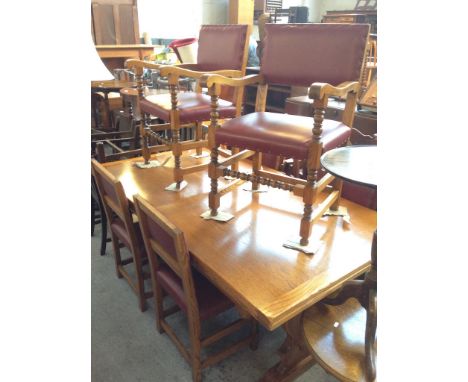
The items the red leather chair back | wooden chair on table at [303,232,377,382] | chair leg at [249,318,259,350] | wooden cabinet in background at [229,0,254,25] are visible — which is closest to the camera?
wooden chair on table at [303,232,377,382]

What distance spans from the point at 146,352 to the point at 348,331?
94 cm

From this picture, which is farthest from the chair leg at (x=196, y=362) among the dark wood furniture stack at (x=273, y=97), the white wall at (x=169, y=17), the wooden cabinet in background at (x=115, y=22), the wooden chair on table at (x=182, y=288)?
the white wall at (x=169, y=17)

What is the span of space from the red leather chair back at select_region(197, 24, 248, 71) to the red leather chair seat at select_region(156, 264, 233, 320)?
1401 mm

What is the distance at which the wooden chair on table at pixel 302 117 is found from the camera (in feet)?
4.45

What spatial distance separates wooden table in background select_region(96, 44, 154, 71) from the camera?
4.71 m

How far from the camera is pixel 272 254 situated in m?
1.43

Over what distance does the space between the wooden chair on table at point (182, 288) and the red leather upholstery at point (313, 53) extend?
3.46ft

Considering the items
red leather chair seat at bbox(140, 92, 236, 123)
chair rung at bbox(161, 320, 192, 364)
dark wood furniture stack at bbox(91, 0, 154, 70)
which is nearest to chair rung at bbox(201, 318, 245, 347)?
chair rung at bbox(161, 320, 192, 364)

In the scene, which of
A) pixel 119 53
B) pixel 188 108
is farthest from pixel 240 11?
pixel 188 108

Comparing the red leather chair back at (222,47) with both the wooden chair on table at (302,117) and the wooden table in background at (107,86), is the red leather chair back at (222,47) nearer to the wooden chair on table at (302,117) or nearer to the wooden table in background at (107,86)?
the wooden chair on table at (302,117)

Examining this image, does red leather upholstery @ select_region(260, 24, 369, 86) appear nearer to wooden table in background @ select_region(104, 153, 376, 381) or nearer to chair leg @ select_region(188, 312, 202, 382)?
wooden table in background @ select_region(104, 153, 376, 381)

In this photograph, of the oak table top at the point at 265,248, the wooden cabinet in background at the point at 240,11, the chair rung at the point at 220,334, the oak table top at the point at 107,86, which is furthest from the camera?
the wooden cabinet in background at the point at 240,11
